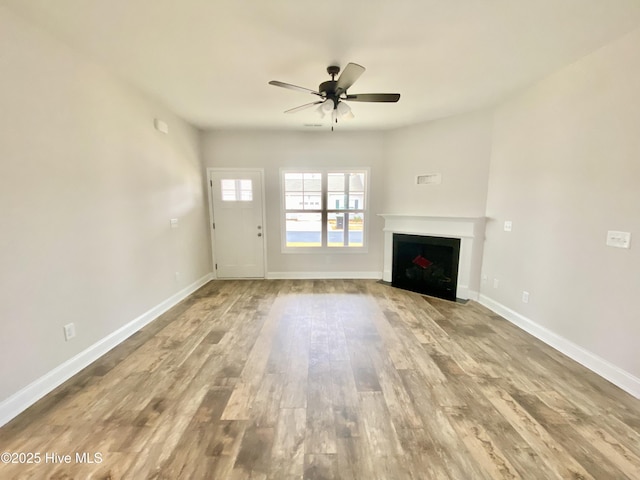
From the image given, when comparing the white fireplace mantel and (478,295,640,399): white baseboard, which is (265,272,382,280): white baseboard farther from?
(478,295,640,399): white baseboard

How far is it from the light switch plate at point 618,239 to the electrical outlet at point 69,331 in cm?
452

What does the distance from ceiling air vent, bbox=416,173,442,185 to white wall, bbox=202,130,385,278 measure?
0.70 metres

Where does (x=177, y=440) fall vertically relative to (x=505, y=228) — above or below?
below

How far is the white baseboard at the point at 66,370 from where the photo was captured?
5.84 feet

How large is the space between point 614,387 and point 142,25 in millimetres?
4484

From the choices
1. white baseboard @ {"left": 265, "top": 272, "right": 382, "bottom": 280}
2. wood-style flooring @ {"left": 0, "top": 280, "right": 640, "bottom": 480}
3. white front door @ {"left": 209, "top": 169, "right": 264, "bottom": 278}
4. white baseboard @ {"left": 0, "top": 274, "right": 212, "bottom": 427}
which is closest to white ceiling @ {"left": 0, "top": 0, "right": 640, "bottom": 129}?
white front door @ {"left": 209, "top": 169, "right": 264, "bottom": 278}

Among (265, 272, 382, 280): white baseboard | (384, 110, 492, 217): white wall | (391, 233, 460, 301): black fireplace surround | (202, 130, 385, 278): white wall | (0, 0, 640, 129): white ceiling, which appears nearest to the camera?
(0, 0, 640, 129): white ceiling

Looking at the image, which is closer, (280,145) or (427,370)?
(427,370)

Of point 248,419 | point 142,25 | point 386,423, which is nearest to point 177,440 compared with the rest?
point 248,419

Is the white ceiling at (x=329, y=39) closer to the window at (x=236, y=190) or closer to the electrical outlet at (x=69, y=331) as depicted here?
the window at (x=236, y=190)

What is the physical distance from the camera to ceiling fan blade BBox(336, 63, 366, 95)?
80.8 inches

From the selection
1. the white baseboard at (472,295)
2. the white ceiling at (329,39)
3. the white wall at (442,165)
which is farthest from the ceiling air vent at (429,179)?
the white baseboard at (472,295)

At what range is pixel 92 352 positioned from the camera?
7.91 ft

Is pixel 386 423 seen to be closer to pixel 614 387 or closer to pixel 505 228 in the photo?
pixel 614 387
